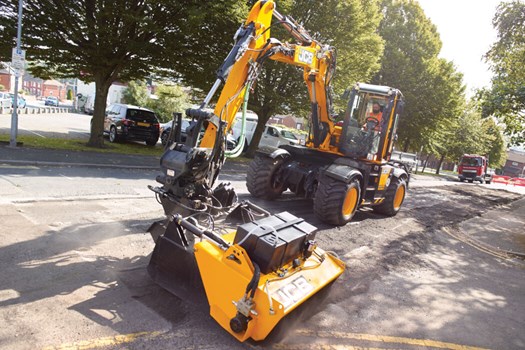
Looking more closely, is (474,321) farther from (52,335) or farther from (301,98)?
(301,98)

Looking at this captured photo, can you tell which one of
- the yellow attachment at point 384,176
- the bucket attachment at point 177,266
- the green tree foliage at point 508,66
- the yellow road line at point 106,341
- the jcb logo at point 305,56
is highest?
the green tree foliage at point 508,66

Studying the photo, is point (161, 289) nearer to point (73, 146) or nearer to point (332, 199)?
point (332, 199)

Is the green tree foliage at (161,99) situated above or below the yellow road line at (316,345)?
above

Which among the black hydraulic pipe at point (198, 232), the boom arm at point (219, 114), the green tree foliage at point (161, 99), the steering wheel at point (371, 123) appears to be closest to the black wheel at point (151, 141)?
Result: the steering wheel at point (371, 123)

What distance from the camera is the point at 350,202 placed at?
28.0 ft

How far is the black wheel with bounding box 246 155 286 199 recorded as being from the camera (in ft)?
31.0

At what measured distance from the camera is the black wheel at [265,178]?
9438 mm

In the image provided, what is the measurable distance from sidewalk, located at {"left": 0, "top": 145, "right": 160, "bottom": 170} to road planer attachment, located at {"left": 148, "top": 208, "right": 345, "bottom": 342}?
7543 millimetres

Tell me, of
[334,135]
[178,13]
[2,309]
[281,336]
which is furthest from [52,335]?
[178,13]

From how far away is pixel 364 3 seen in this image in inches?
742

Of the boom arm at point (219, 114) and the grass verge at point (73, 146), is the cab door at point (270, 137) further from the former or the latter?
the boom arm at point (219, 114)

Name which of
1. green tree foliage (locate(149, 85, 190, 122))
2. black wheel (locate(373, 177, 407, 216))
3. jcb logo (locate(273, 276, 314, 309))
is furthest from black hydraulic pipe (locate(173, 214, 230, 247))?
green tree foliage (locate(149, 85, 190, 122))

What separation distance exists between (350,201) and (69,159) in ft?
26.9

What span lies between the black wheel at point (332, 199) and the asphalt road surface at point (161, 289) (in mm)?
251
